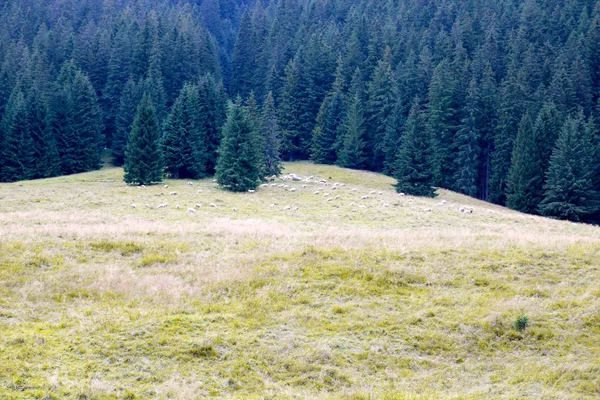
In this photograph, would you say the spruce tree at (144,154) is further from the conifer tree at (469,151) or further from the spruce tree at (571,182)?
the spruce tree at (571,182)

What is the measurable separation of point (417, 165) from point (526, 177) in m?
15.8

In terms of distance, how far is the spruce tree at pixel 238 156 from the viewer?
50.8 metres

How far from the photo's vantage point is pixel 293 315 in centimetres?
1302

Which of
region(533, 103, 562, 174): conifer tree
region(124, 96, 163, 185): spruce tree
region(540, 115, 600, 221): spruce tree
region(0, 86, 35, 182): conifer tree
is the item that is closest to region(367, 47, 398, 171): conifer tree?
region(533, 103, 562, 174): conifer tree

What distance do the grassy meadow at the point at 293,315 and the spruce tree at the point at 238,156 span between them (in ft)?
94.2

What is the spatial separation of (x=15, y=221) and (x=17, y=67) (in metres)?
79.8

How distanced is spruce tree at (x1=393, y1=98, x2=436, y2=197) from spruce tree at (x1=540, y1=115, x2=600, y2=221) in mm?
13879

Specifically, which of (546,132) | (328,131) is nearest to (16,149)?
(328,131)

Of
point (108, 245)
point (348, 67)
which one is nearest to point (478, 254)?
point (108, 245)

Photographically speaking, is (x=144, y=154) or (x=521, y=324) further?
(x=144, y=154)

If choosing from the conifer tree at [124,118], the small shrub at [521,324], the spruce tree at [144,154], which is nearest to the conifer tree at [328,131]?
the conifer tree at [124,118]

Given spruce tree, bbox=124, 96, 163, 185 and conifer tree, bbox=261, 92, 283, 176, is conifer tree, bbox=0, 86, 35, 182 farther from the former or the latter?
conifer tree, bbox=261, 92, 283, 176

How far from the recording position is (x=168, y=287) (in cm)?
1455

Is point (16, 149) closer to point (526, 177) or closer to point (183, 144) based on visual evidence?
point (183, 144)
